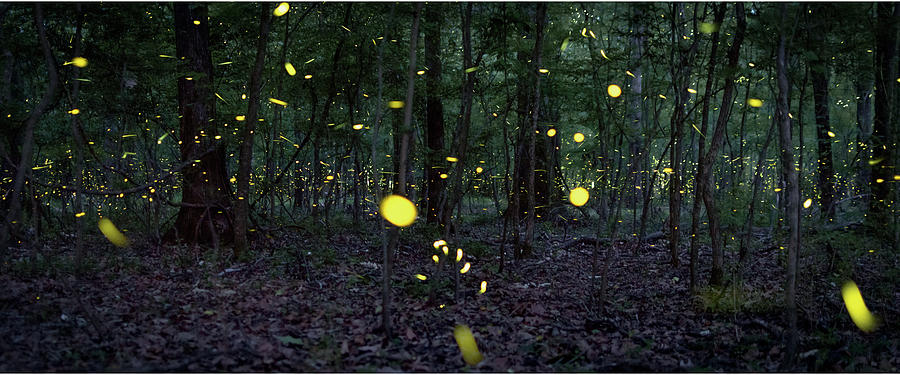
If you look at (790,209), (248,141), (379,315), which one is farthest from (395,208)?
(790,209)

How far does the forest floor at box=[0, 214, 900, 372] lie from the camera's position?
4230mm

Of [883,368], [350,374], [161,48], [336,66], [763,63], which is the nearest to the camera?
[350,374]

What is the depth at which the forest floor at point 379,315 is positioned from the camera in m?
4.23

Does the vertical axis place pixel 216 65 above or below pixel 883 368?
above

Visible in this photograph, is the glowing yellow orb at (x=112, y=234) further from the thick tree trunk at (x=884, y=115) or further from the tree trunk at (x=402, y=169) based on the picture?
the thick tree trunk at (x=884, y=115)

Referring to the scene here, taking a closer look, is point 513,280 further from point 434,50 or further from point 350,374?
point 434,50

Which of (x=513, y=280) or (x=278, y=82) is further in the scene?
(x=278, y=82)

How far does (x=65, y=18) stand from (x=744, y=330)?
955 cm

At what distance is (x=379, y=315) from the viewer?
551 centimetres

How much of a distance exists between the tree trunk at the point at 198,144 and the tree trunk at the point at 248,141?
847 millimetres

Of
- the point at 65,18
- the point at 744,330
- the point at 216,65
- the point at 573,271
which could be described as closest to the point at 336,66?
the point at 216,65

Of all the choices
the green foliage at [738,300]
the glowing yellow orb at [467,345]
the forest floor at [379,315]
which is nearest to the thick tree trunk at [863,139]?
the forest floor at [379,315]

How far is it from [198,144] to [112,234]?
2661mm

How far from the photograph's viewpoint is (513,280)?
24.3ft
